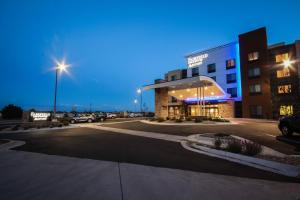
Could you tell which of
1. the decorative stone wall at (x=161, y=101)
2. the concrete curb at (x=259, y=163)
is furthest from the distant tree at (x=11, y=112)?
the concrete curb at (x=259, y=163)

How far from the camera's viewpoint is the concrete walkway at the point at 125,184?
14.7 feet

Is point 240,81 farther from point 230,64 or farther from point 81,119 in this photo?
point 81,119

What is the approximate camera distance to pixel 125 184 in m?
5.13

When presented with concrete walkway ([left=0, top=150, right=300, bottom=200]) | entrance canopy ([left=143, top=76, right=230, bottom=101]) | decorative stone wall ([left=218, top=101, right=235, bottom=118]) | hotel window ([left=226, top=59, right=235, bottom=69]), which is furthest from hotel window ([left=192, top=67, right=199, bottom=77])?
concrete walkway ([left=0, top=150, right=300, bottom=200])

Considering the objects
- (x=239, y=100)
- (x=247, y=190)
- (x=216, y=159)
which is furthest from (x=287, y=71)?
(x=247, y=190)

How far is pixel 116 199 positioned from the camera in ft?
14.0

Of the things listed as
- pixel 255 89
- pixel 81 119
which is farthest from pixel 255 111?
pixel 81 119

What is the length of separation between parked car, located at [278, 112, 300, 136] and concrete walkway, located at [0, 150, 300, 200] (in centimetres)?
960

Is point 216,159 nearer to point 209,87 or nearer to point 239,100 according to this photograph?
point 209,87

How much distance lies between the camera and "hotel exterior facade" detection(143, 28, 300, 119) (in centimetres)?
3247

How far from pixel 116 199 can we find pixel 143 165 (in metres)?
2.80

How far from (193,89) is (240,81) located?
10754 mm

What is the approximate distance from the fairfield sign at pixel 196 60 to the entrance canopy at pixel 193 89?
10244 millimetres

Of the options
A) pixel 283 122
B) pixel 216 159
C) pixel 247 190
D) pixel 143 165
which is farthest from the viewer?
pixel 283 122
